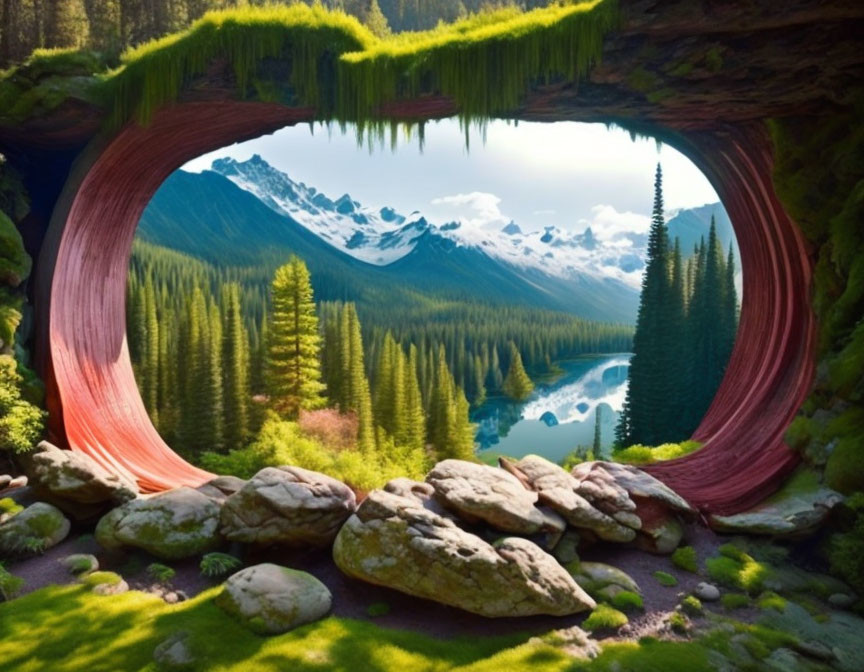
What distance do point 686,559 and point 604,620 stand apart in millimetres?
2499

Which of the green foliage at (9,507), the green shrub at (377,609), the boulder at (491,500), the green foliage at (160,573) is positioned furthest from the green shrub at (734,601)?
the green foliage at (9,507)

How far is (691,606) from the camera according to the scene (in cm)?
702

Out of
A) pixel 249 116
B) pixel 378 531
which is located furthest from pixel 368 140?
pixel 378 531

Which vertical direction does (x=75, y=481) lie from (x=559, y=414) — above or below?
above

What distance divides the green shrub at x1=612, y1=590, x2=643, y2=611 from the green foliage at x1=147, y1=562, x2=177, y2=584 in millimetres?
6512

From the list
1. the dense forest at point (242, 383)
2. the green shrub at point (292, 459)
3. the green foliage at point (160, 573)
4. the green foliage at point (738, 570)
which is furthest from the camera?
the dense forest at point (242, 383)

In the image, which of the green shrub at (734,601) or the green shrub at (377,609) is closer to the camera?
the green shrub at (377,609)

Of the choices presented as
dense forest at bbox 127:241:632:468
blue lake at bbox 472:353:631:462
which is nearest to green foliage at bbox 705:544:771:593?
dense forest at bbox 127:241:632:468

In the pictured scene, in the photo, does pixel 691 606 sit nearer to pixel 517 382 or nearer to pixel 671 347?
pixel 671 347

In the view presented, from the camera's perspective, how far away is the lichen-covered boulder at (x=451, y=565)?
6410 mm

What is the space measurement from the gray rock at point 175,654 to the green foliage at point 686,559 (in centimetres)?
722

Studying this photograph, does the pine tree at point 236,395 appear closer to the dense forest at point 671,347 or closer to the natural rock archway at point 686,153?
the natural rock archway at point 686,153

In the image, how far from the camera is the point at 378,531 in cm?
709

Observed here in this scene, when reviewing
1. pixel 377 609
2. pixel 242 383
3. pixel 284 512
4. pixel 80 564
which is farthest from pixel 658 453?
pixel 242 383
